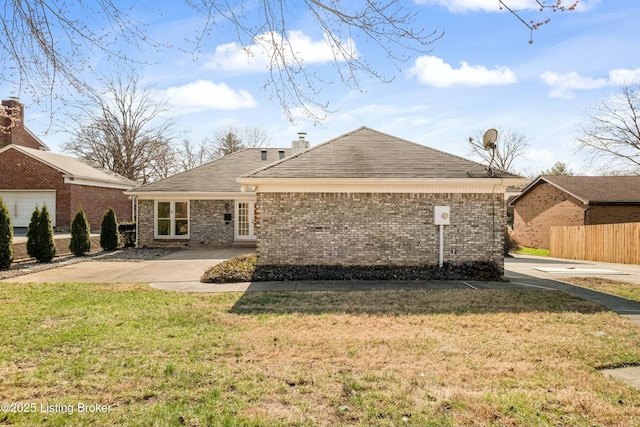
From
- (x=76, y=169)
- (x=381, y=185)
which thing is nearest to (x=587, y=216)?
(x=381, y=185)

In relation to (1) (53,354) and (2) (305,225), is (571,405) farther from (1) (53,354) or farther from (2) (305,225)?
(2) (305,225)

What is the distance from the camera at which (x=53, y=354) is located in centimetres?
502

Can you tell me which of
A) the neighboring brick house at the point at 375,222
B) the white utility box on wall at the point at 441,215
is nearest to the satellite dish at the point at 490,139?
the neighboring brick house at the point at 375,222

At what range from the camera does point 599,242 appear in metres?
19.9

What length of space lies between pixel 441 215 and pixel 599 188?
19.6m

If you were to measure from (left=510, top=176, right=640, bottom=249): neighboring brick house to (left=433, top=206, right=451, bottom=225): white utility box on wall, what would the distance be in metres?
16.7

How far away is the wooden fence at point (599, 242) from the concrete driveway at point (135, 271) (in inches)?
700

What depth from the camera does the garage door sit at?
22625 millimetres

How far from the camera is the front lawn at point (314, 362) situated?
11.8 feet

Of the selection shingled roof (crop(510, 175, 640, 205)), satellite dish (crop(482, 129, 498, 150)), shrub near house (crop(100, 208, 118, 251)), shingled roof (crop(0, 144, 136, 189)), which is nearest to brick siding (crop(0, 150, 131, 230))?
shingled roof (crop(0, 144, 136, 189))

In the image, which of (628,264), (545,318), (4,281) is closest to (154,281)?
(4,281)

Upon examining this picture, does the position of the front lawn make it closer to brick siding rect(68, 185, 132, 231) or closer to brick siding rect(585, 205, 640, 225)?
brick siding rect(68, 185, 132, 231)

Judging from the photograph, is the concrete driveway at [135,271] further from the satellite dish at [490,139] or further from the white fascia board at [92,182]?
the white fascia board at [92,182]

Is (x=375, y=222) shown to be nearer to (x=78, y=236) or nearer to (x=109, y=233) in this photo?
(x=78, y=236)
